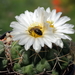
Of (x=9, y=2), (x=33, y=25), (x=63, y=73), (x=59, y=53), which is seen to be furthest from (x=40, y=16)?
(x=9, y=2)

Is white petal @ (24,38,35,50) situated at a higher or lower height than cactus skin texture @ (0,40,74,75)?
higher

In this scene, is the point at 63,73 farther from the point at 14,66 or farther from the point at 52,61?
the point at 14,66

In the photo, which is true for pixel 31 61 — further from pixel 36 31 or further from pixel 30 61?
pixel 36 31

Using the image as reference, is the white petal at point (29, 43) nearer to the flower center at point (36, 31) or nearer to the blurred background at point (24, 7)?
the flower center at point (36, 31)

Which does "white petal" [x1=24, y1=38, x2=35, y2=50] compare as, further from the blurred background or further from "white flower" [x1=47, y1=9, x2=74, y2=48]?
the blurred background

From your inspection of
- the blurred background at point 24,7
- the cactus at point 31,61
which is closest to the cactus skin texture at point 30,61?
the cactus at point 31,61

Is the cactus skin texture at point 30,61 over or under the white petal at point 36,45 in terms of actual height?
under

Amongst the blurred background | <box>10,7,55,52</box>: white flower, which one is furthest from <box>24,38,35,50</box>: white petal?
the blurred background

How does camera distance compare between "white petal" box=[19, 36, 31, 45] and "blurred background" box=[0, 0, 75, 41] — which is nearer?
"white petal" box=[19, 36, 31, 45]
